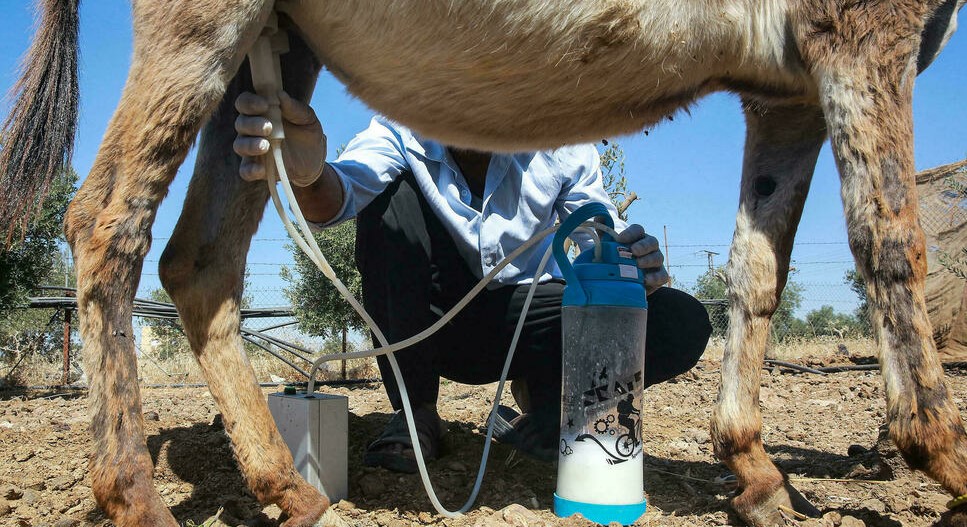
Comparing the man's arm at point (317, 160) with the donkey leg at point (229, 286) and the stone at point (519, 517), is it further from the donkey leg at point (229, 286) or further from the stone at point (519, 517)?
the stone at point (519, 517)

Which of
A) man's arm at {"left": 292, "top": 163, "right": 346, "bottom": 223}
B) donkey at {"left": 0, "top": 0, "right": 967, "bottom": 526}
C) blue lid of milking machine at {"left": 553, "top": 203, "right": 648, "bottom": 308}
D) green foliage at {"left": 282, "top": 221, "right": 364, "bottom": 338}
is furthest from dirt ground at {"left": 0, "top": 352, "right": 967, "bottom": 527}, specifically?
green foliage at {"left": 282, "top": 221, "right": 364, "bottom": 338}

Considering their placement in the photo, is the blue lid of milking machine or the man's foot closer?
the blue lid of milking machine

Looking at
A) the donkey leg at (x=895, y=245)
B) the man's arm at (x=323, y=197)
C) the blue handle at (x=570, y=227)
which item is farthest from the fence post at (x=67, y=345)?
the donkey leg at (x=895, y=245)

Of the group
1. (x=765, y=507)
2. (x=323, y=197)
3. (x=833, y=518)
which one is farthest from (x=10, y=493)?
(x=833, y=518)

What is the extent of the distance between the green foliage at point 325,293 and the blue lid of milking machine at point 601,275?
9.62 m

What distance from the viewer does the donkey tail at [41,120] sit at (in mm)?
2191

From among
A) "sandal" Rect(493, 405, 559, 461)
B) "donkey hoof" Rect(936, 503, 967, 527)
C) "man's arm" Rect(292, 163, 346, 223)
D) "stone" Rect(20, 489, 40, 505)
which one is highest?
"man's arm" Rect(292, 163, 346, 223)

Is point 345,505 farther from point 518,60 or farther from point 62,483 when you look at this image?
point 518,60

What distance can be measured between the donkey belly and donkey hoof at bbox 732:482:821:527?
1.21m

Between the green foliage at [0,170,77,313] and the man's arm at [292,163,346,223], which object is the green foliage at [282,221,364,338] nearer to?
the green foliage at [0,170,77,313]

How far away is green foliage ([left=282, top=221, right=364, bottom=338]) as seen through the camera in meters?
11.5

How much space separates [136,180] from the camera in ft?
5.88

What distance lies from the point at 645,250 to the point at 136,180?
5.11 feet

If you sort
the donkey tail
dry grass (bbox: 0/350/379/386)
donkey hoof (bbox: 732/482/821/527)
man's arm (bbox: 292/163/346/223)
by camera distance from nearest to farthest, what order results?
donkey hoof (bbox: 732/482/821/527), the donkey tail, man's arm (bbox: 292/163/346/223), dry grass (bbox: 0/350/379/386)
